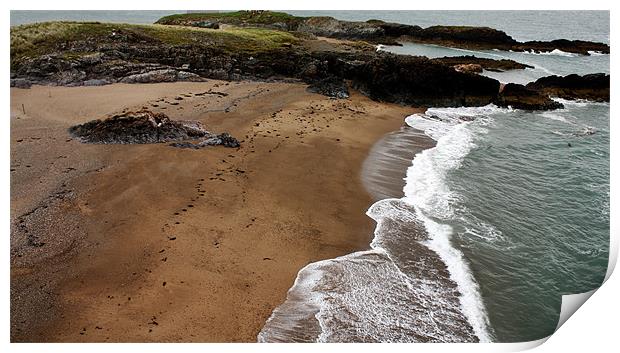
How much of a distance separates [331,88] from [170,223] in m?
11.9

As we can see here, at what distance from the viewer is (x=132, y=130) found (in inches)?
460

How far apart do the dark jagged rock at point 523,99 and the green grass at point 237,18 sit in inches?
859

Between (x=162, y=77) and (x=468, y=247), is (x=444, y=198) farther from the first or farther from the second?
(x=162, y=77)

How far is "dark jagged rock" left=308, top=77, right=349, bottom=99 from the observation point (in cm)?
1838

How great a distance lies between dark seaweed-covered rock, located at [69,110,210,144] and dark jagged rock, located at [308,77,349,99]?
764 centimetres

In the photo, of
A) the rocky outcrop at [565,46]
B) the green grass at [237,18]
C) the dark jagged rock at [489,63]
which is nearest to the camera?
the dark jagged rock at [489,63]

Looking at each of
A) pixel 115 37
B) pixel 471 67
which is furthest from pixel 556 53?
pixel 115 37

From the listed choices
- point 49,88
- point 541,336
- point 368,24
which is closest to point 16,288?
point 541,336

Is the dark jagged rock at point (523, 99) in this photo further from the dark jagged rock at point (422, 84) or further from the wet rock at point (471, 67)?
the wet rock at point (471, 67)

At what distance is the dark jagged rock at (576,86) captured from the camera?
2142cm

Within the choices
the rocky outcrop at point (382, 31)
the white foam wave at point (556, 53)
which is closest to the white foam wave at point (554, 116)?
the white foam wave at point (556, 53)

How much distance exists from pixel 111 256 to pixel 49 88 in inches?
458

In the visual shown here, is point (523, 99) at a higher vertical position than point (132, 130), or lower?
higher

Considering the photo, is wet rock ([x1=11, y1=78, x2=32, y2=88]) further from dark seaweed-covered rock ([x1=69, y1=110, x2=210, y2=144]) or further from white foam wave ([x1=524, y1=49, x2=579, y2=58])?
white foam wave ([x1=524, y1=49, x2=579, y2=58])
